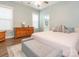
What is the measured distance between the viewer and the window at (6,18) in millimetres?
1434

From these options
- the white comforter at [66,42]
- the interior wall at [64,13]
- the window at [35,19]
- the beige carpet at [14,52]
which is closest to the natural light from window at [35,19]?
the window at [35,19]

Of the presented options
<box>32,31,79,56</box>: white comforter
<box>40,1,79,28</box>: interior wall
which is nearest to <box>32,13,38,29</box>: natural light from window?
<box>40,1,79,28</box>: interior wall

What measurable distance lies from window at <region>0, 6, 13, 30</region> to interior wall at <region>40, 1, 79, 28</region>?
0.52 meters

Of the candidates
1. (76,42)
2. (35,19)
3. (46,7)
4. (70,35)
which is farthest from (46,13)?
(76,42)

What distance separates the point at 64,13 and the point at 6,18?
3.02 ft

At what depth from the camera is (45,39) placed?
190 centimetres

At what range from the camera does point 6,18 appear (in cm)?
153

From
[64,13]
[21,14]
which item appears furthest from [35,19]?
[64,13]

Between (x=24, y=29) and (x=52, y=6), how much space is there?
2.05 feet

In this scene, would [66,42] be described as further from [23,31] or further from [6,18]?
[6,18]

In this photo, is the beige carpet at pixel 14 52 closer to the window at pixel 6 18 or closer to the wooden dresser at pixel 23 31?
the wooden dresser at pixel 23 31

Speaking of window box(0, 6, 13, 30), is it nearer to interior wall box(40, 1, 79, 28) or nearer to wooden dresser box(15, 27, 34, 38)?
wooden dresser box(15, 27, 34, 38)

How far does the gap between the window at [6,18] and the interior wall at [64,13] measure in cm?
52

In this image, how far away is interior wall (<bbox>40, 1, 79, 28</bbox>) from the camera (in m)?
1.36
